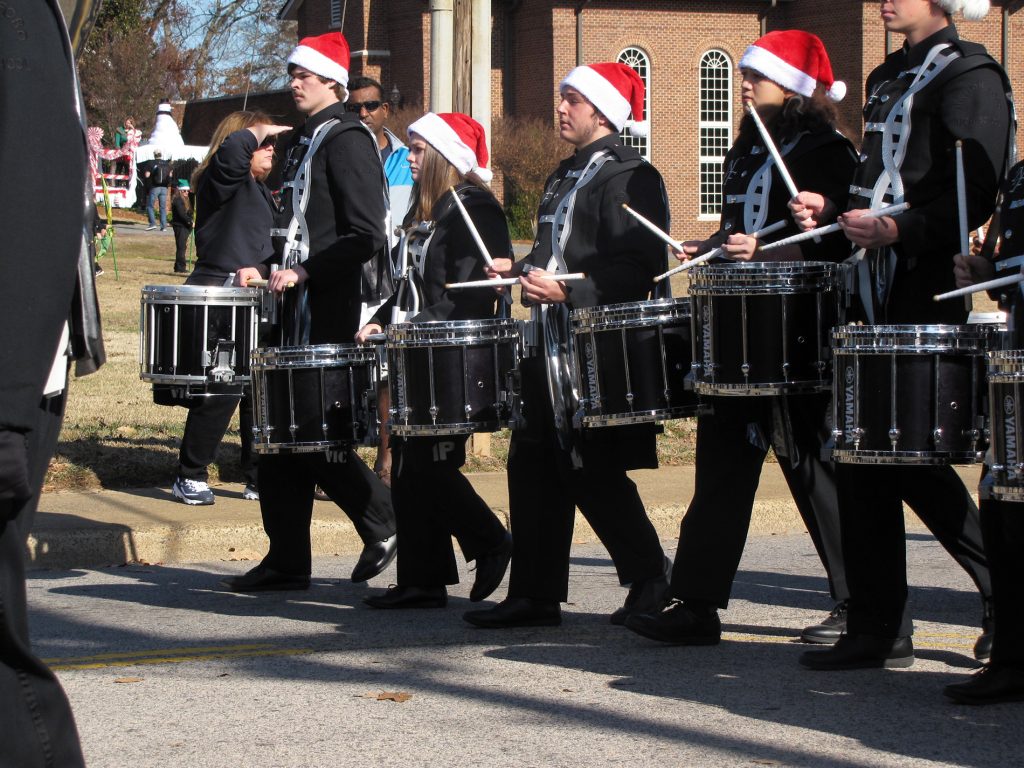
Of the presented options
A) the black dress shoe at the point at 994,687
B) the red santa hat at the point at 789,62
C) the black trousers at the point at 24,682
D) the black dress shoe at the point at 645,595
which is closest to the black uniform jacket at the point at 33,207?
the black trousers at the point at 24,682

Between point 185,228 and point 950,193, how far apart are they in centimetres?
2103

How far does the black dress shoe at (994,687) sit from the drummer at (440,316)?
2.23 metres

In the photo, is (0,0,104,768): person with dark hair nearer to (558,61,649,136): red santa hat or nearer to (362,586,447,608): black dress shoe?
(558,61,649,136): red santa hat

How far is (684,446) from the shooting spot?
1070cm

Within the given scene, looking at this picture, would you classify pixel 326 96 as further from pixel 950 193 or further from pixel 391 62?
pixel 391 62

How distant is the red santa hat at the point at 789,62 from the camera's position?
570 cm

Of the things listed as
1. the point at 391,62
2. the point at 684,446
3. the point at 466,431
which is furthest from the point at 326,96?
the point at 391,62

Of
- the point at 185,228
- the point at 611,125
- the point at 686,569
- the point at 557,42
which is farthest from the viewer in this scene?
the point at 557,42

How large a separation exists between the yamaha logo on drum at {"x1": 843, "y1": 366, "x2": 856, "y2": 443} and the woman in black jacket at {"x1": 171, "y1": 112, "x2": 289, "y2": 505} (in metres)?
4.52

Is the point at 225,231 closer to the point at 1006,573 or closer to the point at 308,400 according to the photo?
the point at 308,400

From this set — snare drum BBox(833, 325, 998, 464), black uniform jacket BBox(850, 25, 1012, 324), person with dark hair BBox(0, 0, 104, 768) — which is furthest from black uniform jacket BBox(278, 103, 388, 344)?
person with dark hair BBox(0, 0, 104, 768)

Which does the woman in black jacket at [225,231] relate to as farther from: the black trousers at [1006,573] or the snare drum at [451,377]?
the black trousers at [1006,573]

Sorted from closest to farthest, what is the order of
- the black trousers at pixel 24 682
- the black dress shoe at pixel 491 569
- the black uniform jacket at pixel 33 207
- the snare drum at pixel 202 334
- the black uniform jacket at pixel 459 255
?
1. the black uniform jacket at pixel 33 207
2. the black trousers at pixel 24 682
3. the black uniform jacket at pixel 459 255
4. the black dress shoe at pixel 491 569
5. the snare drum at pixel 202 334

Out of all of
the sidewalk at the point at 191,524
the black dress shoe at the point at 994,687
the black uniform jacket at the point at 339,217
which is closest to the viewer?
the black dress shoe at the point at 994,687
